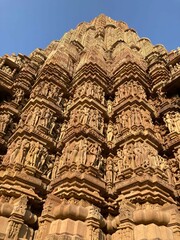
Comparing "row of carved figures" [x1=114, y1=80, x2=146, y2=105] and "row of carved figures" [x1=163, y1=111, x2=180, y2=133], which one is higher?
"row of carved figures" [x1=114, y1=80, x2=146, y2=105]

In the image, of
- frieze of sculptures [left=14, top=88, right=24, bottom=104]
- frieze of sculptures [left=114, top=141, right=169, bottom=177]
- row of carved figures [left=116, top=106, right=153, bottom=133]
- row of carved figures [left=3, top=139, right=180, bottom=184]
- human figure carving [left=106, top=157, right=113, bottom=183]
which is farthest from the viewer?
frieze of sculptures [left=14, top=88, right=24, bottom=104]

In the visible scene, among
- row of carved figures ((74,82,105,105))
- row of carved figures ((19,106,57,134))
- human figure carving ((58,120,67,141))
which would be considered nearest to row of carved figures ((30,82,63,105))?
row of carved figures ((74,82,105,105))

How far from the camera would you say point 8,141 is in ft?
33.7

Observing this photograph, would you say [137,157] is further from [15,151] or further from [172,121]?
[15,151]

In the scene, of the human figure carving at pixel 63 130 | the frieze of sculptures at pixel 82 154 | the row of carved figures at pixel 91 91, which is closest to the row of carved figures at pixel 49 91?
the row of carved figures at pixel 91 91

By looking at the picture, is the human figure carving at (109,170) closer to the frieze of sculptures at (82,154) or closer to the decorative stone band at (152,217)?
the frieze of sculptures at (82,154)

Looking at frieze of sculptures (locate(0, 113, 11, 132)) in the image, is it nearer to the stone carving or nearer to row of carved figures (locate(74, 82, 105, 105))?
row of carved figures (locate(74, 82, 105, 105))

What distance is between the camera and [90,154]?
8719 millimetres

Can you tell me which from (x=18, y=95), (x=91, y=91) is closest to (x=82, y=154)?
(x=91, y=91)

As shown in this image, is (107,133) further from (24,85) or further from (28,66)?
(28,66)

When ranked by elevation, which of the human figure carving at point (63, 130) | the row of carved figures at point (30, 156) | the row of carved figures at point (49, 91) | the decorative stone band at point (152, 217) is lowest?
the decorative stone band at point (152, 217)

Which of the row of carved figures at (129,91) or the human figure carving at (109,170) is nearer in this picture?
the human figure carving at (109,170)

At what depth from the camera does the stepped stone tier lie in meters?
6.49

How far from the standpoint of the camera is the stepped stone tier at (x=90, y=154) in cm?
649
